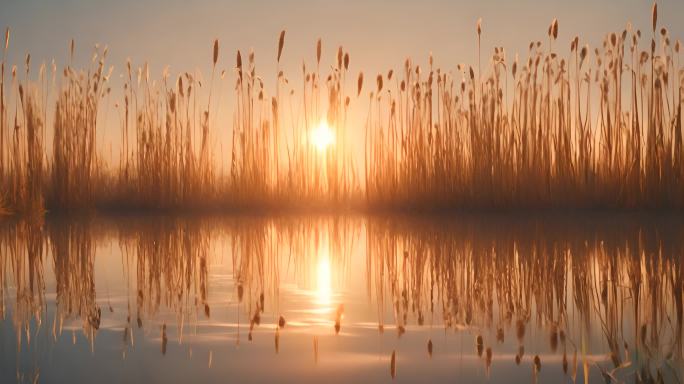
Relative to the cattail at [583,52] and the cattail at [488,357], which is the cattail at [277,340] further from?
the cattail at [583,52]

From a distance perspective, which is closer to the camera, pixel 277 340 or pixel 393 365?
pixel 393 365

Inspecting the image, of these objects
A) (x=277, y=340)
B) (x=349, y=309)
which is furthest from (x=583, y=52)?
(x=277, y=340)

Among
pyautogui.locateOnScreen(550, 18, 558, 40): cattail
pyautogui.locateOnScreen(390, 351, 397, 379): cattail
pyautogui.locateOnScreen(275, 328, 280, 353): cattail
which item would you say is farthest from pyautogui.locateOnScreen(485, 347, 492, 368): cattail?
pyautogui.locateOnScreen(550, 18, 558, 40): cattail

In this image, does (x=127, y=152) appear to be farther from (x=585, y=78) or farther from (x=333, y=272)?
(x=333, y=272)

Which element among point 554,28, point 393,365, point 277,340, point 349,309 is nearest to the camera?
point 393,365

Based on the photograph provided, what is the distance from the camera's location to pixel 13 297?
187cm

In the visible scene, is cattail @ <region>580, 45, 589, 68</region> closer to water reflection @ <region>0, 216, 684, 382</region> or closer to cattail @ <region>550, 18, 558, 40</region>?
cattail @ <region>550, 18, 558, 40</region>

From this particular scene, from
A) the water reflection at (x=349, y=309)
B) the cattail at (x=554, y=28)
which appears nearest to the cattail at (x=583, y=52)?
the cattail at (x=554, y=28)

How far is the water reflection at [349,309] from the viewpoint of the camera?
46.1 inches

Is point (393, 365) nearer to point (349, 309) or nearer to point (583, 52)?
point (349, 309)

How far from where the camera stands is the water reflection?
1171 mm

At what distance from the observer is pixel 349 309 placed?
171cm

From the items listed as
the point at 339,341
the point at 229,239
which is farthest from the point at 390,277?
the point at 229,239

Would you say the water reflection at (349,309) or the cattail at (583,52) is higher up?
the cattail at (583,52)
